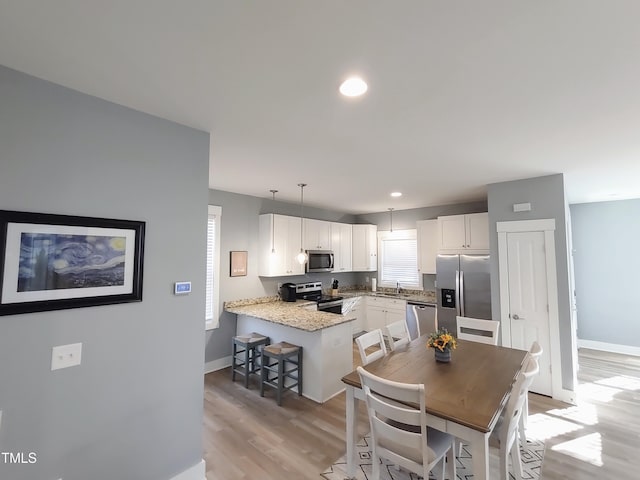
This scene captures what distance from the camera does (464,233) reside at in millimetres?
4805

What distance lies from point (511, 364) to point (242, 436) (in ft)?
8.13

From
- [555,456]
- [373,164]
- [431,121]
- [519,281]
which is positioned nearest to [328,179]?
[373,164]

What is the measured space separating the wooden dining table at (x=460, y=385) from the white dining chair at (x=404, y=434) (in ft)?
0.43

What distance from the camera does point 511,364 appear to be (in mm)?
2420

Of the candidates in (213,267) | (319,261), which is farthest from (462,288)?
(213,267)

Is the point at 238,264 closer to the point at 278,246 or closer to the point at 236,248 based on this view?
the point at 236,248

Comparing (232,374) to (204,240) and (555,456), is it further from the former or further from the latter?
(555,456)

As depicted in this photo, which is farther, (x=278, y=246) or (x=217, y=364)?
(x=278, y=246)

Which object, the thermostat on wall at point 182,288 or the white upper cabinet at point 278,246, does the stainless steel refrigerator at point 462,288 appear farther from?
the thermostat on wall at point 182,288

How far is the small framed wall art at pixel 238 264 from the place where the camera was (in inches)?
177

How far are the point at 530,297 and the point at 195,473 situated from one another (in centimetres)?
390

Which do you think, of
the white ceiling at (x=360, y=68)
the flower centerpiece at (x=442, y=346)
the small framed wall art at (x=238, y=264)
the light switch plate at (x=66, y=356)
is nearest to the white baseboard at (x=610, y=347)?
the white ceiling at (x=360, y=68)

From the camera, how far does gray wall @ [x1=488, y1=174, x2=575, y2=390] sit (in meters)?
3.32

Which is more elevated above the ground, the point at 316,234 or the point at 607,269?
the point at 316,234
